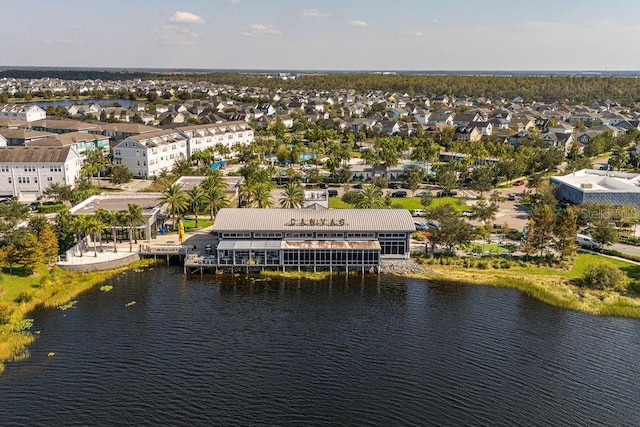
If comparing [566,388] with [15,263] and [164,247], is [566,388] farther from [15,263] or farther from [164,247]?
[15,263]

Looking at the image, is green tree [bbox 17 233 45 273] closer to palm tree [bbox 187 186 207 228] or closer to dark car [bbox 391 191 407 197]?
palm tree [bbox 187 186 207 228]

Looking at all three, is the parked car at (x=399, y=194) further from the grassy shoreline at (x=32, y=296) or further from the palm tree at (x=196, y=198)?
the grassy shoreline at (x=32, y=296)

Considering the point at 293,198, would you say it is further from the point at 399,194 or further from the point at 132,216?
the point at 399,194

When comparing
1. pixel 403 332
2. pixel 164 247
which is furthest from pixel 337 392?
pixel 164 247

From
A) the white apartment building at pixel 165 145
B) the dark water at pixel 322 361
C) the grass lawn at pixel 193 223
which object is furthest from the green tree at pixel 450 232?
the white apartment building at pixel 165 145

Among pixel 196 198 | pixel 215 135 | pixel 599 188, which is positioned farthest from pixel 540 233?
pixel 215 135
